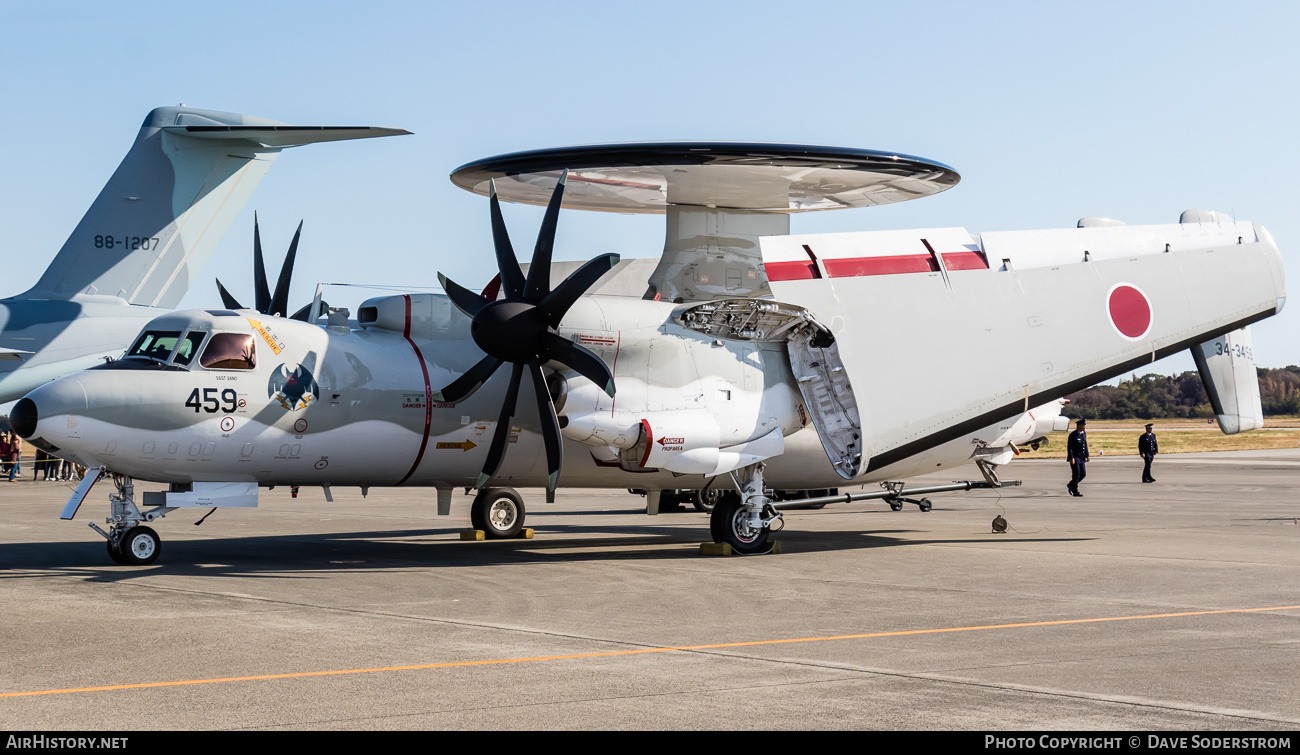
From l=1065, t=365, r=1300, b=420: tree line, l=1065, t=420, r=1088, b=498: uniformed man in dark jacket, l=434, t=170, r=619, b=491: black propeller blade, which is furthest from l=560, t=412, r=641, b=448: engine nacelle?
l=1065, t=365, r=1300, b=420: tree line

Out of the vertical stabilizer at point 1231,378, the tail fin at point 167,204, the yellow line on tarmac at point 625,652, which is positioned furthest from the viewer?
the tail fin at point 167,204

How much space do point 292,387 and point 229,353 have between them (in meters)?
1.01

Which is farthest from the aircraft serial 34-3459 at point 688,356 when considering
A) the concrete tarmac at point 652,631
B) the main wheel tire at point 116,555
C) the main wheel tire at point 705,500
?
the main wheel tire at point 705,500

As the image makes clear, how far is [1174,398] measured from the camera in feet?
383

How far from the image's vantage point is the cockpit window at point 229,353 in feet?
56.4

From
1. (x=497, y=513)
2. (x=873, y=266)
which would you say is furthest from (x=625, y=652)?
(x=497, y=513)

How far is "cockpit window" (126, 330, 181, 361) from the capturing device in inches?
674

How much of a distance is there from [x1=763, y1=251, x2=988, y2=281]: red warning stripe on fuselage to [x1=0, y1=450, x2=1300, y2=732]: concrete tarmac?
4660 millimetres

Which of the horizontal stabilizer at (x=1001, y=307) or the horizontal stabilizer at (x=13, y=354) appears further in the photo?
the horizontal stabilizer at (x=13, y=354)

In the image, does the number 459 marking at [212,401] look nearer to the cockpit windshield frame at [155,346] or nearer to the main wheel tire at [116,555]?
the cockpit windshield frame at [155,346]

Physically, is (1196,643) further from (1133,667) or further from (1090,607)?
(1090,607)

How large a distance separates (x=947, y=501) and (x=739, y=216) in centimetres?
1784

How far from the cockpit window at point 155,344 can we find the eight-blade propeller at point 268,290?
2899 millimetres
